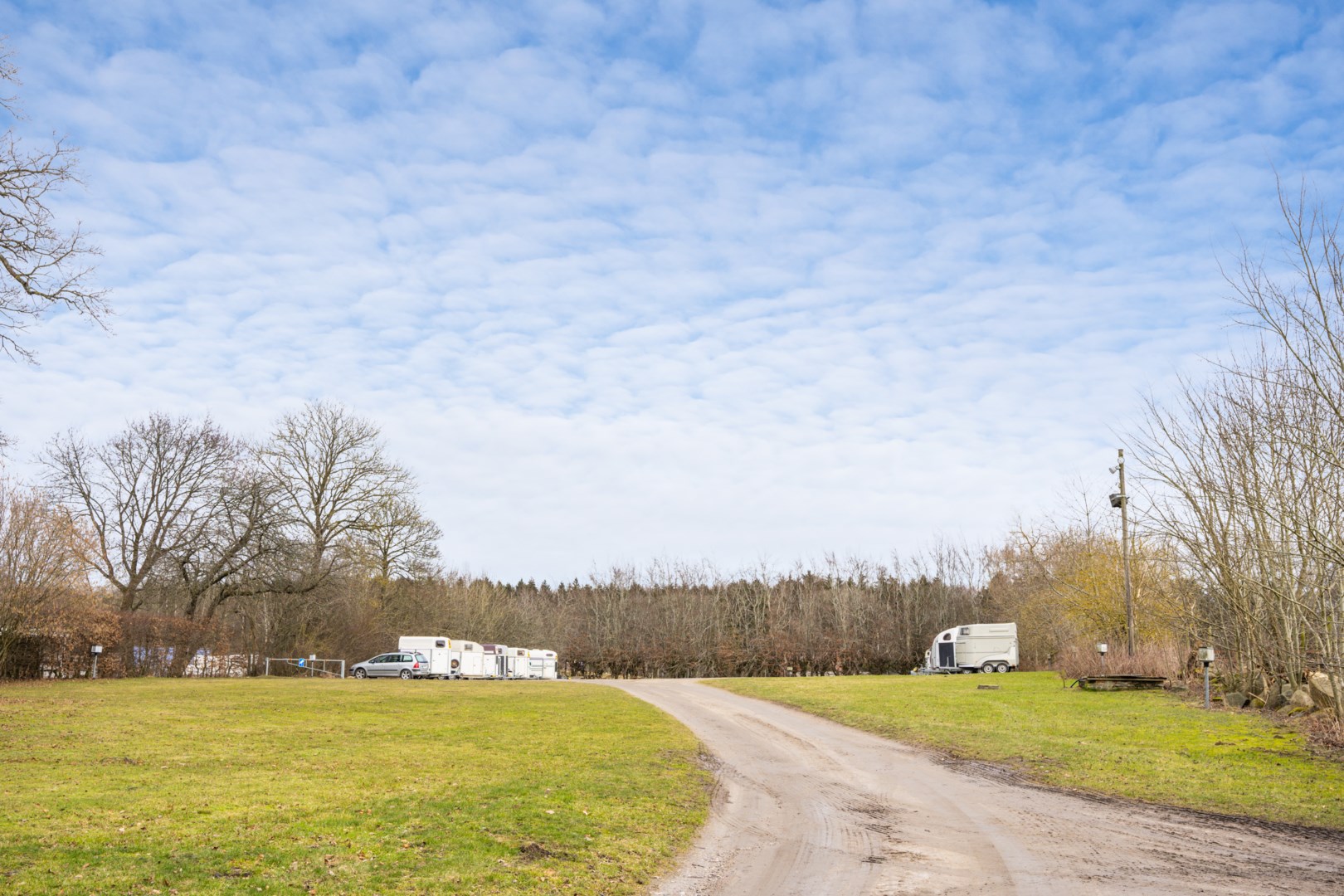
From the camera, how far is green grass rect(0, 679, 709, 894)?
7977mm

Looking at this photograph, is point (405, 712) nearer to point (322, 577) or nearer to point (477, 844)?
point (477, 844)

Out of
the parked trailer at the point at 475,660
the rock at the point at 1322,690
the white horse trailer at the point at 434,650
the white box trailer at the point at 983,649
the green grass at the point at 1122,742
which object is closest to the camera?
the green grass at the point at 1122,742

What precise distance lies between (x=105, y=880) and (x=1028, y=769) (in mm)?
13830

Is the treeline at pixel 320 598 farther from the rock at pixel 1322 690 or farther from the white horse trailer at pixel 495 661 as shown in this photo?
the rock at pixel 1322 690

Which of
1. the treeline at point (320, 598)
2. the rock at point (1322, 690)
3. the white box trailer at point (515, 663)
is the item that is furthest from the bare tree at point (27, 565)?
the rock at point (1322, 690)

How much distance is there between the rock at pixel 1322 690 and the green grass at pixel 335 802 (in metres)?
13.4

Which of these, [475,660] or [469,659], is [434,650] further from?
[475,660]

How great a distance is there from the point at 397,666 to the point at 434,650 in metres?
2.16

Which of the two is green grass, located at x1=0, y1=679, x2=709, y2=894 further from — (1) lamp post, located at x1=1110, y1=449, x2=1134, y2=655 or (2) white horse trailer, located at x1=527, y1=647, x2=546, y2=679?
(2) white horse trailer, located at x1=527, y1=647, x2=546, y2=679

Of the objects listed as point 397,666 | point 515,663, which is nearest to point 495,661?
point 515,663

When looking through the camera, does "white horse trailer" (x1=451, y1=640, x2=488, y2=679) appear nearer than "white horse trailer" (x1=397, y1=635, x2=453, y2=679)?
No

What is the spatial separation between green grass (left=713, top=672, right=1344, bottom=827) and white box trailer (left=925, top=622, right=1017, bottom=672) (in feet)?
61.4

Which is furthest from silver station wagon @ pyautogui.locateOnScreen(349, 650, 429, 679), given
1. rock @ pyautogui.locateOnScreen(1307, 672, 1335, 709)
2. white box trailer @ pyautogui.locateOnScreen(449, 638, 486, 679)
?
rock @ pyautogui.locateOnScreen(1307, 672, 1335, 709)

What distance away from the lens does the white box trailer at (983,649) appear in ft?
161
